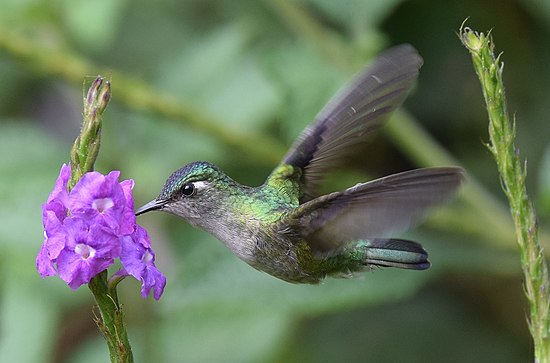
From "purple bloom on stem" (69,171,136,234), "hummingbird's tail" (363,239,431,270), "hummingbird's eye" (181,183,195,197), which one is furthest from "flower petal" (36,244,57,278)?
"hummingbird's tail" (363,239,431,270)

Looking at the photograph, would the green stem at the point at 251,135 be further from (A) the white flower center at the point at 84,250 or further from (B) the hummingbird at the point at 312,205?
(A) the white flower center at the point at 84,250

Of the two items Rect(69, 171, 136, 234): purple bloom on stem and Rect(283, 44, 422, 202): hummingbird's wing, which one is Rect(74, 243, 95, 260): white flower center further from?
Rect(283, 44, 422, 202): hummingbird's wing

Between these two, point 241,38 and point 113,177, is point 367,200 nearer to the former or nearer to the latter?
point 113,177

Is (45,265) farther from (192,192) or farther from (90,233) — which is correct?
(192,192)

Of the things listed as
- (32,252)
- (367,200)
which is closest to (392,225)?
(367,200)

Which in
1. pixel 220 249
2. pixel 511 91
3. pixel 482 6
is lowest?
Answer: pixel 220 249

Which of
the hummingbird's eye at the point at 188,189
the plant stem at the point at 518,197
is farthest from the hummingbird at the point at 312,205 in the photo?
the plant stem at the point at 518,197
